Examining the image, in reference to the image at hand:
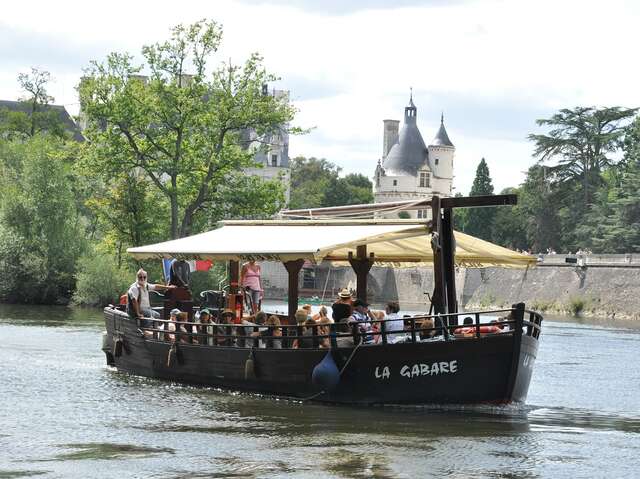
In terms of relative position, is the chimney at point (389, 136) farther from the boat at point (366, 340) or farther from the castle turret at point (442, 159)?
the boat at point (366, 340)

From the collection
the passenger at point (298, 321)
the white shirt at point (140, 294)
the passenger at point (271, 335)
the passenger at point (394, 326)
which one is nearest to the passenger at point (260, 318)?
the passenger at point (271, 335)

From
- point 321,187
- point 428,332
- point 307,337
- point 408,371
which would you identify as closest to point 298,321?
point 307,337

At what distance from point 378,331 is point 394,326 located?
0.45 meters

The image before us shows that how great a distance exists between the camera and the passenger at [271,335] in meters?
22.4

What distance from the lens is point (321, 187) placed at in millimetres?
150750

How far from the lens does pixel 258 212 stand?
2402 inches

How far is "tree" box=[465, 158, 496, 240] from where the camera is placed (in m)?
131

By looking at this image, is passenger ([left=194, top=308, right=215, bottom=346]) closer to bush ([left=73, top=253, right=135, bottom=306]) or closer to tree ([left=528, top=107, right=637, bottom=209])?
bush ([left=73, top=253, right=135, bottom=306])

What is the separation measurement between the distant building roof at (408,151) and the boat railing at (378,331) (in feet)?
457

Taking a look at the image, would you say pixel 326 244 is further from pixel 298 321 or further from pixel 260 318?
pixel 260 318

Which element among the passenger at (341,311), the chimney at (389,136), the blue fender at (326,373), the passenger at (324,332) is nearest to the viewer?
the blue fender at (326,373)

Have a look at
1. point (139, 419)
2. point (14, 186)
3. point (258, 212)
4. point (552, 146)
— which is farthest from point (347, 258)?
point (552, 146)

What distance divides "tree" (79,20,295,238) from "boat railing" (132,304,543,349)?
1446 inches

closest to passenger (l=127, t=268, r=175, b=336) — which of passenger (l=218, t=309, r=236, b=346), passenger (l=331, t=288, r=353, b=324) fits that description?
passenger (l=218, t=309, r=236, b=346)
